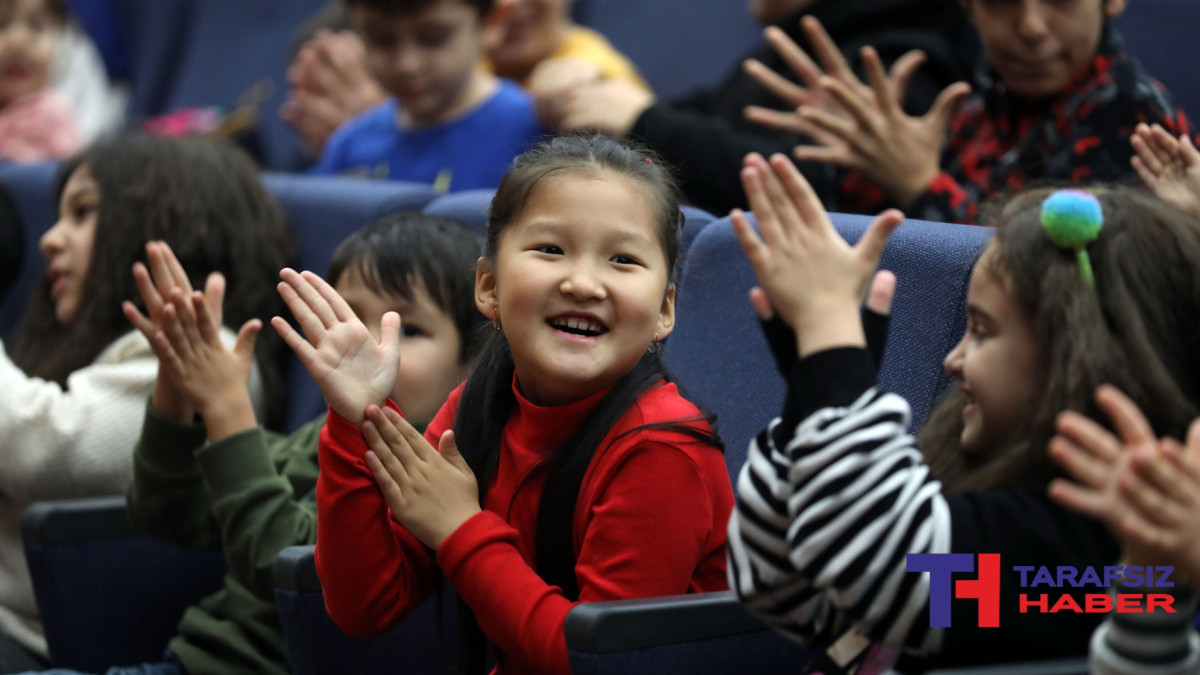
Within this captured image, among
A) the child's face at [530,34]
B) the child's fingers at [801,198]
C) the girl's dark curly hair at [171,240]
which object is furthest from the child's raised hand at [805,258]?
the child's face at [530,34]

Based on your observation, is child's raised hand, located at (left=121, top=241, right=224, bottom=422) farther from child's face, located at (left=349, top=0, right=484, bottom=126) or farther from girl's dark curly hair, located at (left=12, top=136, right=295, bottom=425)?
child's face, located at (left=349, top=0, right=484, bottom=126)

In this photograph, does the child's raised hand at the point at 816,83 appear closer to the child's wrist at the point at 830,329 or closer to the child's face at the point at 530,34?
the child's wrist at the point at 830,329

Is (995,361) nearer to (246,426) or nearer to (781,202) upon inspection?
(781,202)

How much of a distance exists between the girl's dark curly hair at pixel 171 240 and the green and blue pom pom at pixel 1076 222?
1.33m

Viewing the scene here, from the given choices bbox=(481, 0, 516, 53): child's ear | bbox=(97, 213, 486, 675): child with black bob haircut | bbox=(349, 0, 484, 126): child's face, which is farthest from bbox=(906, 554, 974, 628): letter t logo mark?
bbox=(481, 0, 516, 53): child's ear

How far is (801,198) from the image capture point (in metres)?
0.97

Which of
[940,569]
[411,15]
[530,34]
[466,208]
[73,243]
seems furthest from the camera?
[530,34]

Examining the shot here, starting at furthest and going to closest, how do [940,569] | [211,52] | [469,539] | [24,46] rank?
[211,52], [24,46], [469,539], [940,569]

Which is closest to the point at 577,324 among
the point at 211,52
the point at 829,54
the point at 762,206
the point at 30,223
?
the point at 762,206

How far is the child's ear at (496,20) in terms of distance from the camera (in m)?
2.80

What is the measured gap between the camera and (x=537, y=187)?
1.24m

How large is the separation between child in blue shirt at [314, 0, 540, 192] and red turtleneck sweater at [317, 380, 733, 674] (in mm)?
1367

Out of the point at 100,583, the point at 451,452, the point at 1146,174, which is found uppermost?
the point at 1146,174

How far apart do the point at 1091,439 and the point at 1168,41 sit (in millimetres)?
1524
